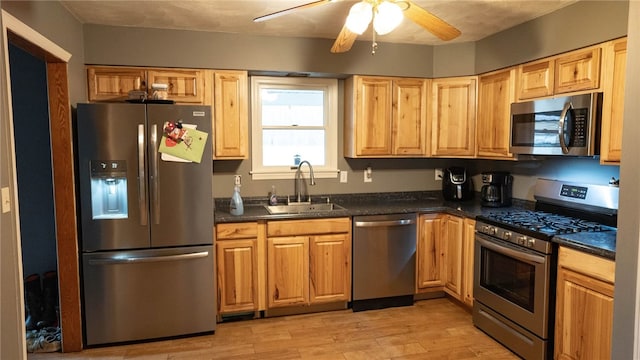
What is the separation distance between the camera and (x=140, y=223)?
295 cm

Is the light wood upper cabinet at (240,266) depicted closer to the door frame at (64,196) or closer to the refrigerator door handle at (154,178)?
the refrigerator door handle at (154,178)

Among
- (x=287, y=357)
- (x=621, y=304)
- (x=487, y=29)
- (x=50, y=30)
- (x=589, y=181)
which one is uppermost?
(x=487, y=29)

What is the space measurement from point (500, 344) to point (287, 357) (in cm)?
152

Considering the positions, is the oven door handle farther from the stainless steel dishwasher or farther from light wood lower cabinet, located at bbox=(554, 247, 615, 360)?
the stainless steel dishwasher

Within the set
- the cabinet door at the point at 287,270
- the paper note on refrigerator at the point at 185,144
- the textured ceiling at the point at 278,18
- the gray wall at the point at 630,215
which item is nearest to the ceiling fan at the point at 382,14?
the textured ceiling at the point at 278,18

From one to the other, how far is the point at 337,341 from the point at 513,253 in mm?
1386

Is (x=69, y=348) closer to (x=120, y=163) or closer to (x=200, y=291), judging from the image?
(x=200, y=291)

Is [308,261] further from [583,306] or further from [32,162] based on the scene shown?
[32,162]

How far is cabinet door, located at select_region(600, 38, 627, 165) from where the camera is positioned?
8.04 ft

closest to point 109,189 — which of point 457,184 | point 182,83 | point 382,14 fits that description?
point 182,83

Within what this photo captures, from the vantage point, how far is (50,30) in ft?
8.36

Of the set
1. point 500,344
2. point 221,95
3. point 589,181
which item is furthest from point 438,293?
point 221,95

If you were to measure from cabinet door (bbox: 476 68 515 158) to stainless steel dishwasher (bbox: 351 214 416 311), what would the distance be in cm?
89

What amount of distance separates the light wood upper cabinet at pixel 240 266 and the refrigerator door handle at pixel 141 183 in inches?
21.8
